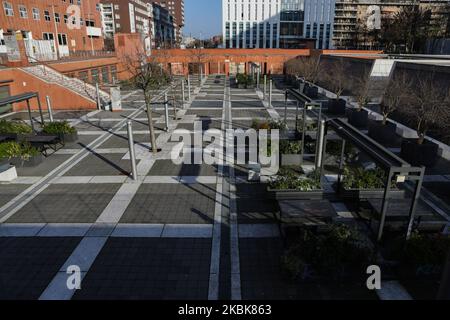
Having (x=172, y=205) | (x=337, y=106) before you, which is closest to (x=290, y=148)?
(x=172, y=205)

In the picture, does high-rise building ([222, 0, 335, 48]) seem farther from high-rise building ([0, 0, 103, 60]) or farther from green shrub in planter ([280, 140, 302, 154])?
green shrub in planter ([280, 140, 302, 154])

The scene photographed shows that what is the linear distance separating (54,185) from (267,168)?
305 inches

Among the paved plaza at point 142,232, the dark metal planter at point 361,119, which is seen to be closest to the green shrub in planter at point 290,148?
the paved plaza at point 142,232

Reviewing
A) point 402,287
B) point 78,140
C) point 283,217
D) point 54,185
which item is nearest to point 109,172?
point 54,185

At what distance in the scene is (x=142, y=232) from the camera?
27.7 feet

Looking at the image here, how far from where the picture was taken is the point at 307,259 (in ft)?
21.2

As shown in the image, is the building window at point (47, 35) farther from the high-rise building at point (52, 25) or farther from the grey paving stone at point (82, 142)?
the grey paving stone at point (82, 142)

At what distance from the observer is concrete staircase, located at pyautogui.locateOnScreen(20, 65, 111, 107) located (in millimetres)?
24273

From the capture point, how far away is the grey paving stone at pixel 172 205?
358 inches

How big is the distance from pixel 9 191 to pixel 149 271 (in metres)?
7.03

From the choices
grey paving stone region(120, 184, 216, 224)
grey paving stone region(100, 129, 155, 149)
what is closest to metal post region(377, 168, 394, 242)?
grey paving stone region(120, 184, 216, 224)

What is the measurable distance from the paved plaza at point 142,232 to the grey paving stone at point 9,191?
0.12ft

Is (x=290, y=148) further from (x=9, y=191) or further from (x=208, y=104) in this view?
(x=208, y=104)
